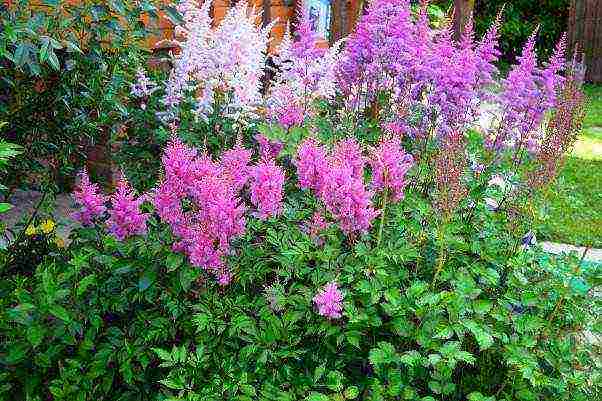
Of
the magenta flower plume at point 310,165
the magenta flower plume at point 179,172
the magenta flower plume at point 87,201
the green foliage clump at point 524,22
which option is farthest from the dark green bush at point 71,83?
the green foliage clump at point 524,22

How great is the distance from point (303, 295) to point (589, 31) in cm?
1187

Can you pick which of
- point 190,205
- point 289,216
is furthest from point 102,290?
point 289,216

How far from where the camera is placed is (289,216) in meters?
2.60

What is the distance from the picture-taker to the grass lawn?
203 inches

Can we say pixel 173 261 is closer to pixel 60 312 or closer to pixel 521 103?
pixel 60 312

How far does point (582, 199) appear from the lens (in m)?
6.00

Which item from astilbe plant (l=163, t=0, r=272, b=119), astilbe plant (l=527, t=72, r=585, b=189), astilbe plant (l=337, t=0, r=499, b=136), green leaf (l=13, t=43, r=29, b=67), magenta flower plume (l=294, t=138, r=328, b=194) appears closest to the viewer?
green leaf (l=13, t=43, r=29, b=67)

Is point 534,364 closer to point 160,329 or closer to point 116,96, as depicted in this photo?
point 160,329

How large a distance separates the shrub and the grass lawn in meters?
0.75

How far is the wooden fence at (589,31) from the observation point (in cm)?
1258

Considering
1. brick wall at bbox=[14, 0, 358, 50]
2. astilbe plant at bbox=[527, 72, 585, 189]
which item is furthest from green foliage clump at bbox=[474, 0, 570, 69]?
astilbe plant at bbox=[527, 72, 585, 189]

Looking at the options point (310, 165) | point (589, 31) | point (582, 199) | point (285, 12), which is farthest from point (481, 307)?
point (589, 31)

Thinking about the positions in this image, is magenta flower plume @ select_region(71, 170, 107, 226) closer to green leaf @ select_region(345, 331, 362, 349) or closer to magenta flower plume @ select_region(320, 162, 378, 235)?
magenta flower plume @ select_region(320, 162, 378, 235)

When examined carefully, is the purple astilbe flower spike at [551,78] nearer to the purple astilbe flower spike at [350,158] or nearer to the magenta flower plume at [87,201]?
the purple astilbe flower spike at [350,158]
